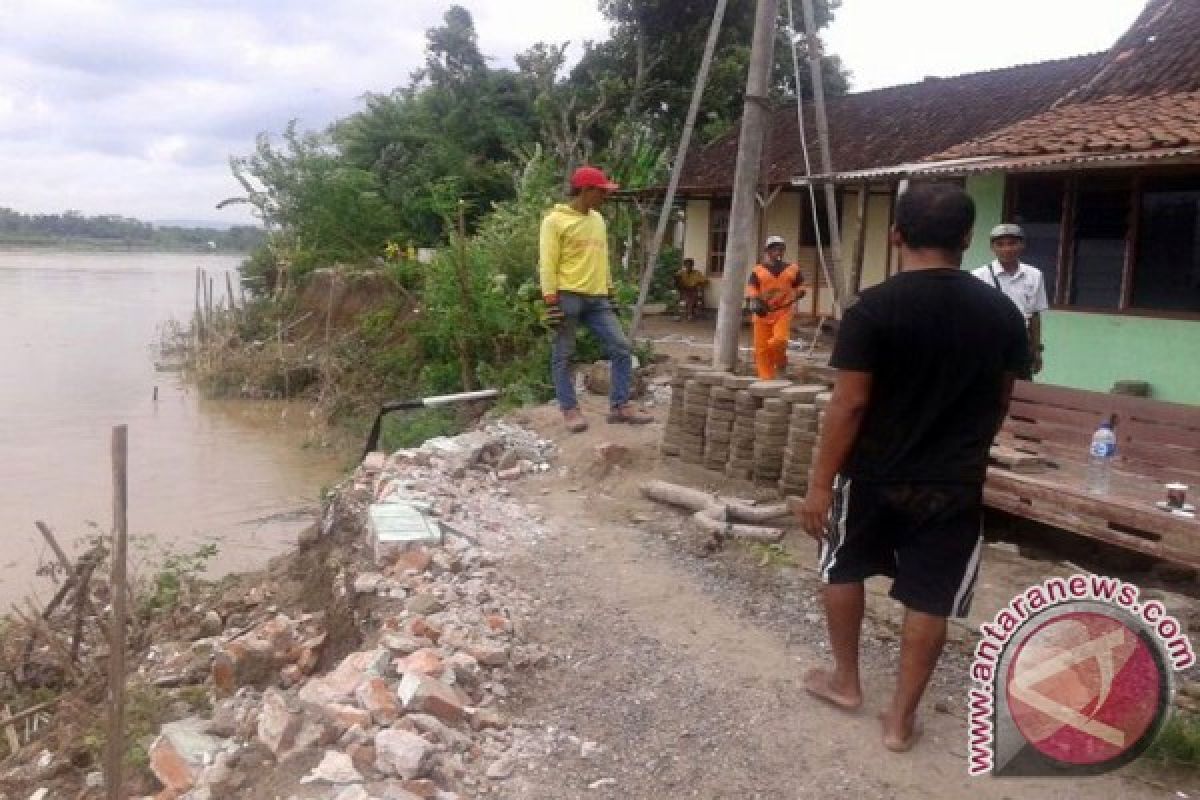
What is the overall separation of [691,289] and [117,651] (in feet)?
42.8

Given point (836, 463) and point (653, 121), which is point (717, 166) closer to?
point (653, 121)

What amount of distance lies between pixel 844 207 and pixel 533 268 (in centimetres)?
576

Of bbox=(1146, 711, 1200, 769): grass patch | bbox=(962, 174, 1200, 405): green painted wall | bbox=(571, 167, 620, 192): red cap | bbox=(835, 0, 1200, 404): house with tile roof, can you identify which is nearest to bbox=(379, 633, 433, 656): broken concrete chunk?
bbox=(1146, 711, 1200, 769): grass patch

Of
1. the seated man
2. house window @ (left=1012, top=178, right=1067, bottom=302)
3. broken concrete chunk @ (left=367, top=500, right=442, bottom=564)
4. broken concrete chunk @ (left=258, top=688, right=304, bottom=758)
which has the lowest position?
broken concrete chunk @ (left=258, top=688, right=304, bottom=758)

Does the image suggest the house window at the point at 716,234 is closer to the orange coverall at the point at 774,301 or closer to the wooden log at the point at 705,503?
the orange coverall at the point at 774,301

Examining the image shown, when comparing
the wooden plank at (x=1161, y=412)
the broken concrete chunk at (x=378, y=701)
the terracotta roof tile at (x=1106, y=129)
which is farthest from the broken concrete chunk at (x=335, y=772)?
the terracotta roof tile at (x=1106, y=129)

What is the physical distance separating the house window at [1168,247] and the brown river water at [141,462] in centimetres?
726

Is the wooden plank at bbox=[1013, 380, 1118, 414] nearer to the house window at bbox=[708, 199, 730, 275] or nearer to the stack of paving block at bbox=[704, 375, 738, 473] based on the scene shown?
the stack of paving block at bbox=[704, 375, 738, 473]

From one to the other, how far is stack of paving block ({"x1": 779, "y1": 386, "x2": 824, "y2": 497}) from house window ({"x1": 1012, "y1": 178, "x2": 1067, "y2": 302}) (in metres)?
4.12

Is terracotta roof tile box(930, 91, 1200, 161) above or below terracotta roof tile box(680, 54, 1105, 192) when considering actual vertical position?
below

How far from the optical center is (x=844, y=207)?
14914 millimetres

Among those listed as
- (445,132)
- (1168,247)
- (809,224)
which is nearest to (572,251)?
(1168,247)

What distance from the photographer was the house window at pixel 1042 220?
8.63 m

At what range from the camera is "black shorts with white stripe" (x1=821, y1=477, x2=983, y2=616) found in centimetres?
289
